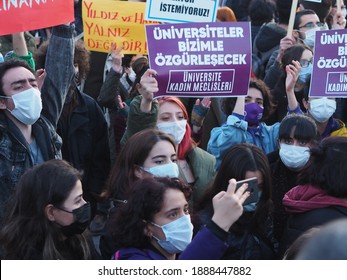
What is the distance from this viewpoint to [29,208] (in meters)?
3.44

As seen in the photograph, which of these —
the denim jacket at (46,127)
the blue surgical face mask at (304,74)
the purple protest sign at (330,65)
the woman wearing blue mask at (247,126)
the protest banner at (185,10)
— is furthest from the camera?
the blue surgical face mask at (304,74)

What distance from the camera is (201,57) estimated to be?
530 centimetres

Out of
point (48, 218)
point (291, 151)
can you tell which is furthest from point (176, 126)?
point (48, 218)

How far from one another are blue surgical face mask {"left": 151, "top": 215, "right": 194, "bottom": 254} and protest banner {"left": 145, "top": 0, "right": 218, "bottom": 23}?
282 cm

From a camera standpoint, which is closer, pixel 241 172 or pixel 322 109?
pixel 241 172

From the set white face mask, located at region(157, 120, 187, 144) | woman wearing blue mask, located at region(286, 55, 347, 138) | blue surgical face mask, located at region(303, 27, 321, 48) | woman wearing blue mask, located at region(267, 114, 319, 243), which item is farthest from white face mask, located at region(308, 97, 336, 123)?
blue surgical face mask, located at region(303, 27, 321, 48)

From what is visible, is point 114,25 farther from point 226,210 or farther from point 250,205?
point 226,210

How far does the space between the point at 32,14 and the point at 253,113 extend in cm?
172

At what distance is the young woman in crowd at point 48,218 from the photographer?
10.9 feet

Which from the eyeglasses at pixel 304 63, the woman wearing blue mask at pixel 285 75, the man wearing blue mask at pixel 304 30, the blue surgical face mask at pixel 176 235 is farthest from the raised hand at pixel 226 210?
the man wearing blue mask at pixel 304 30

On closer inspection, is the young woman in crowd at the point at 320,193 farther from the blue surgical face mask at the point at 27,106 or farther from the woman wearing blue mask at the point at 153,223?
the blue surgical face mask at the point at 27,106

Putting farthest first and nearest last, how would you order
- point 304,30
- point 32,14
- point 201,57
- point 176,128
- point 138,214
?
point 304,30, point 201,57, point 32,14, point 176,128, point 138,214

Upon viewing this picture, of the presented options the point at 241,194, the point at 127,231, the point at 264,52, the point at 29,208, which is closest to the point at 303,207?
the point at 241,194

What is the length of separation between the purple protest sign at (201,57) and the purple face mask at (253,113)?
21 cm
